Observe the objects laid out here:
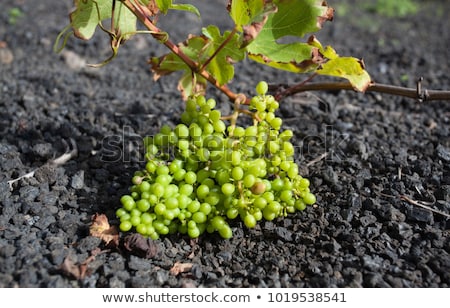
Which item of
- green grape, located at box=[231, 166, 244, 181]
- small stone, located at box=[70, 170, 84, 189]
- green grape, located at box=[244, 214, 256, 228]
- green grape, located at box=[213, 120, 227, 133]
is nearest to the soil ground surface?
Answer: small stone, located at box=[70, 170, 84, 189]

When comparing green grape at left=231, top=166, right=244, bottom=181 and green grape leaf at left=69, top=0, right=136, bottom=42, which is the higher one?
green grape leaf at left=69, top=0, right=136, bottom=42

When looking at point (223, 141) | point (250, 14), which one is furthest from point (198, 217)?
point (250, 14)

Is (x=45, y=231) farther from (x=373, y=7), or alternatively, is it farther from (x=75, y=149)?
(x=373, y=7)

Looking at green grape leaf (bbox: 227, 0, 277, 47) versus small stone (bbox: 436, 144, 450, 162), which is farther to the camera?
small stone (bbox: 436, 144, 450, 162)

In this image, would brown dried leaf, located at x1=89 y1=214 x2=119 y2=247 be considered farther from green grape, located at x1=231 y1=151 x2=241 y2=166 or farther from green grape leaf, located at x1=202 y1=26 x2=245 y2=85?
green grape leaf, located at x1=202 y1=26 x2=245 y2=85

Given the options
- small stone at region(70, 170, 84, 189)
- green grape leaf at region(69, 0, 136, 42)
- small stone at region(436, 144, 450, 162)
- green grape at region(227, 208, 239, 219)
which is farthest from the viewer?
small stone at region(436, 144, 450, 162)

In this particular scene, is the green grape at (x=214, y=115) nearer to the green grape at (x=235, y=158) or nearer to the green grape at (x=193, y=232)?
the green grape at (x=235, y=158)
